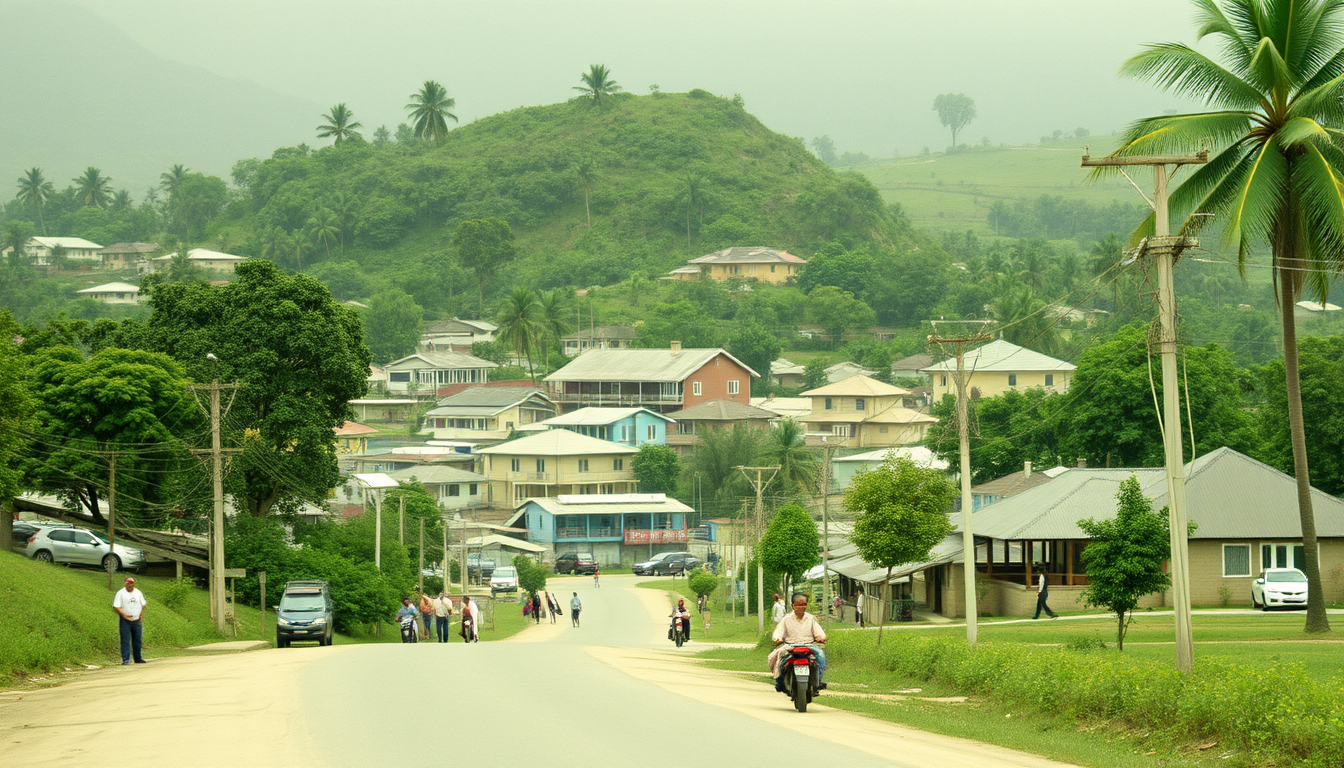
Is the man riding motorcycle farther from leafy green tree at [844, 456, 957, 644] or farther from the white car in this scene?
the white car

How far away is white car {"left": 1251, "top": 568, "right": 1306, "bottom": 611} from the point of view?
3509 cm

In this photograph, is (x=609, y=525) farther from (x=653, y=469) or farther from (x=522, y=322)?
(x=522, y=322)

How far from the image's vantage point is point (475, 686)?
17.3m

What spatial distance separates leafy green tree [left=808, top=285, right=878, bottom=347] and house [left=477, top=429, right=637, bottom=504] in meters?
50.7

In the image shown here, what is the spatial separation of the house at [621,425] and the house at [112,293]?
85377 mm

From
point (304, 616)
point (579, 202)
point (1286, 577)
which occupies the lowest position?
point (304, 616)

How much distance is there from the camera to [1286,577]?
117 ft

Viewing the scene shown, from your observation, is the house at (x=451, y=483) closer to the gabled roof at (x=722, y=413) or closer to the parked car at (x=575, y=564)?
the parked car at (x=575, y=564)

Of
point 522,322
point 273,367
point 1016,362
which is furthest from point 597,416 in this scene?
point 273,367

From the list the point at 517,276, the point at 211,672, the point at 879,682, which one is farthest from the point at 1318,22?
the point at 517,276

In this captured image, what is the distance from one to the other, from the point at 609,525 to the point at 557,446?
875cm

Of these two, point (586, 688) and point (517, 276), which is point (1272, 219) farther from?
point (517, 276)

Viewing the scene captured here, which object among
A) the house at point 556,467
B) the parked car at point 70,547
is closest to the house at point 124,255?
the house at point 556,467

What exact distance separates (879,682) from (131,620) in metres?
13.9
